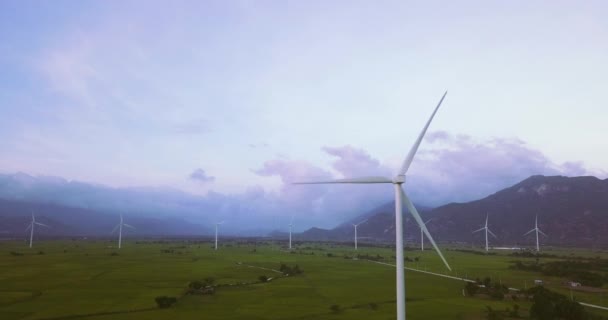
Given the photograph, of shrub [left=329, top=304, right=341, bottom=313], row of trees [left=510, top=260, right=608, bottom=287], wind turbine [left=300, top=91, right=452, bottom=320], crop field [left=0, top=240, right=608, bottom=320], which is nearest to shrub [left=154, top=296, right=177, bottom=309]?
crop field [left=0, top=240, right=608, bottom=320]

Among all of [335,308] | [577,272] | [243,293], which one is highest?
[577,272]

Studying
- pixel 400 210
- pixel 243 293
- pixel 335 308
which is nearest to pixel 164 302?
pixel 243 293

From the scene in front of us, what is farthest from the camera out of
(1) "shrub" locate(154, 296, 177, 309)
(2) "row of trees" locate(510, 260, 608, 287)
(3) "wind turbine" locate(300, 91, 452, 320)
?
(2) "row of trees" locate(510, 260, 608, 287)

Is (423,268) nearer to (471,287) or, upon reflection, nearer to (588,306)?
(471,287)

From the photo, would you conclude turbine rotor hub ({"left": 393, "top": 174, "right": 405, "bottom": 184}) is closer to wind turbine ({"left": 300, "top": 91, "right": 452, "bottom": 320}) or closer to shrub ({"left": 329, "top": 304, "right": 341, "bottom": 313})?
wind turbine ({"left": 300, "top": 91, "right": 452, "bottom": 320})

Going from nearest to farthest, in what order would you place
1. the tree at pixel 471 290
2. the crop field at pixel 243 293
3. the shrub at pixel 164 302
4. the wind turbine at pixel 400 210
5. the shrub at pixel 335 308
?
the wind turbine at pixel 400 210, the crop field at pixel 243 293, the shrub at pixel 335 308, the shrub at pixel 164 302, the tree at pixel 471 290

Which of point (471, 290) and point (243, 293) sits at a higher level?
point (471, 290)

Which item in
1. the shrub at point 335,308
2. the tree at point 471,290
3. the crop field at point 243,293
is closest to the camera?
the crop field at point 243,293

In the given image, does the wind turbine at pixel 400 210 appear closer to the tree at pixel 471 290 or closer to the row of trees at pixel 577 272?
the tree at pixel 471 290

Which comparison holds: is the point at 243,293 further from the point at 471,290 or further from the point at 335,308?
the point at 471,290

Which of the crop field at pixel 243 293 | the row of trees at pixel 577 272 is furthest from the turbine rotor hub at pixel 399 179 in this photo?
the row of trees at pixel 577 272

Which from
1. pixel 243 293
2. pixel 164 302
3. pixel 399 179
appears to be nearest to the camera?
pixel 399 179

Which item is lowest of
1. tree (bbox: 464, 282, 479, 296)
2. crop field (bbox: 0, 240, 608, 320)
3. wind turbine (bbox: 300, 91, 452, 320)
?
crop field (bbox: 0, 240, 608, 320)
